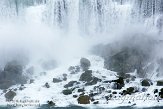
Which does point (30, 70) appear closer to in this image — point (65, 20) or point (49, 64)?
point (49, 64)

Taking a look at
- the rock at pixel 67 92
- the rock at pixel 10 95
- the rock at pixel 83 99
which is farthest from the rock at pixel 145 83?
the rock at pixel 10 95

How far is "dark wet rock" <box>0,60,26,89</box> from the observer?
71.9 metres

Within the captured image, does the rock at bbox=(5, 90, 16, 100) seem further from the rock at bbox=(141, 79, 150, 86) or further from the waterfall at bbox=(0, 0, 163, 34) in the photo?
the waterfall at bbox=(0, 0, 163, 34)

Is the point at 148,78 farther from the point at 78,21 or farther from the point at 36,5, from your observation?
the point at 36,5

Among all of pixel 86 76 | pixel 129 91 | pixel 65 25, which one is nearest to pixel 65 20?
pixel 65 25

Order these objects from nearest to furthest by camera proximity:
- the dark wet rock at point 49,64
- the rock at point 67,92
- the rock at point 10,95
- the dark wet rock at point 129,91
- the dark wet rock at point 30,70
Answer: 1. the dark wet rock at point 129,91
2. the rock at point 67,92
3. the rock at point 10,95
4. the dark wet rock at point 30,70
5. the dark wet rock at point 49,64

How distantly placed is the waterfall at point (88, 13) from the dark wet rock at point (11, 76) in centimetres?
1329

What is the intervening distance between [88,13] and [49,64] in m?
11.9

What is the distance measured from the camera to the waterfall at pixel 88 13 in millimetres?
80438

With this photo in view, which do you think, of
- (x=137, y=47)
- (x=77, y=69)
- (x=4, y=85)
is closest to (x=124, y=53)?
(x=137, y=47)

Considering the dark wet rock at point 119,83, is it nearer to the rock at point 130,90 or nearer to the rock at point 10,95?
the rock at point 130,90

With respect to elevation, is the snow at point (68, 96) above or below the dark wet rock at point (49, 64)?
below

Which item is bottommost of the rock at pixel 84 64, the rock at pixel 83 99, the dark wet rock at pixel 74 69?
the rock at pixel 83 99

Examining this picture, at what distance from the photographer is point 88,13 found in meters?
83.8
